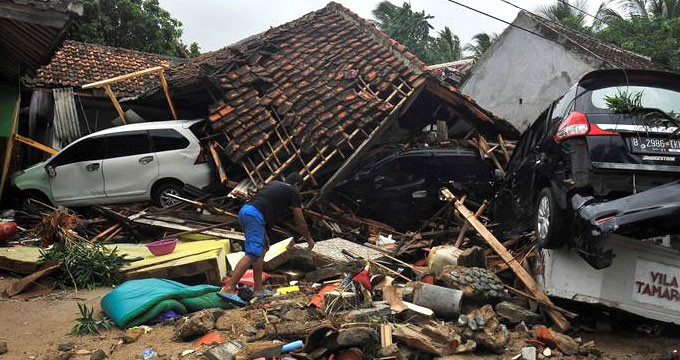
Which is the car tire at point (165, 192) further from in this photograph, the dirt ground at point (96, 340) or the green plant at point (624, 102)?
the green plant at point (624, 102)

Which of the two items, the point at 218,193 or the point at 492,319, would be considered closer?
the point at 492,319

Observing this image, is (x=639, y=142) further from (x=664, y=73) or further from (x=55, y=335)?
(x=55, y=335)

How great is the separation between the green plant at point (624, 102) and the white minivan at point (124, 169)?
24.2 ft

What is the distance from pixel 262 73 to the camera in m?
11.1

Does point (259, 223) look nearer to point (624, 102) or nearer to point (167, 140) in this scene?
point (624, 102)

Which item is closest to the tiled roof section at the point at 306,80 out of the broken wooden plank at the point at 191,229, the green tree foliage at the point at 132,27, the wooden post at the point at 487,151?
the broken wooden plank at the point at 191,229

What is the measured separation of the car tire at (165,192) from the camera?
10.0 metres

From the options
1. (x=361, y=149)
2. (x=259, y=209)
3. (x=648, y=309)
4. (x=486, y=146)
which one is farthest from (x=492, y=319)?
(x=486, y=146)

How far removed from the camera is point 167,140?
1015 centimetres

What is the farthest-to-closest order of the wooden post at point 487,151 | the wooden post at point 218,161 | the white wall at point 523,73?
the white wall at point 523,73 < the wooden post at point 487,151 < the wooden post at point 218,161

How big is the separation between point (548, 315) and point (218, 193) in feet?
22.0

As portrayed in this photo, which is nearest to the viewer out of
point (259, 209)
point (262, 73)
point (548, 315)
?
point (548, 315)

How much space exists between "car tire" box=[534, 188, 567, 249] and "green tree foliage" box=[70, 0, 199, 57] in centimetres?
1822

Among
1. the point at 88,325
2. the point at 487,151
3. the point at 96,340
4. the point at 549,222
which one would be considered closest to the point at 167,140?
the point at 88,325
